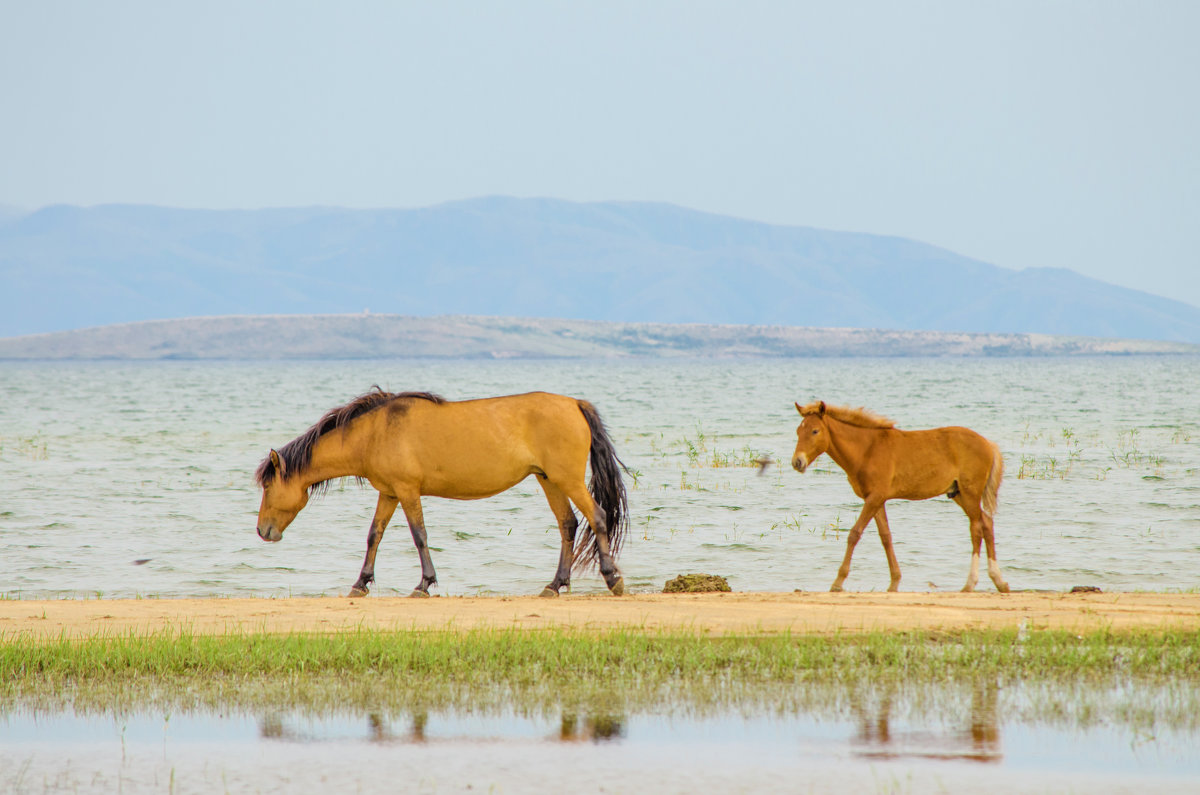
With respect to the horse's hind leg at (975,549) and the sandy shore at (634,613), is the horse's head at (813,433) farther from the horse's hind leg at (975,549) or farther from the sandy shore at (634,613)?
the horse's hind leg at (975,549)

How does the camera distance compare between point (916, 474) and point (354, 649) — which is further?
point (916, 474)

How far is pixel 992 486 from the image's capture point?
1180 centimetres

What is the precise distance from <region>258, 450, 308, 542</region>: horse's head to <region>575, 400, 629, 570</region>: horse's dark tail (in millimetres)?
2611

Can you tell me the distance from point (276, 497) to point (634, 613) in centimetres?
363

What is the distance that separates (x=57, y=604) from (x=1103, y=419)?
3721 centimetres

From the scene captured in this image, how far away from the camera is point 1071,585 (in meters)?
13.5

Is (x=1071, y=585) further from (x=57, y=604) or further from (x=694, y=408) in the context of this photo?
(x=694, y=408)

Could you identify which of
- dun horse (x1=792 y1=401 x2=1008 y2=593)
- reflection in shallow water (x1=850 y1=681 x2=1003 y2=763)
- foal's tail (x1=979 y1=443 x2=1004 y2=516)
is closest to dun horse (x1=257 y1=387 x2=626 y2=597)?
dun horse (x1=792 y1=401 x2=1008 y2=593)

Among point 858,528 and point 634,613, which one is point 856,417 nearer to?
point 858,528

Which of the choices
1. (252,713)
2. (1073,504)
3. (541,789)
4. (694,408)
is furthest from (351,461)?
(694,408)

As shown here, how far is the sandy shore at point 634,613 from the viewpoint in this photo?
993 centimetres

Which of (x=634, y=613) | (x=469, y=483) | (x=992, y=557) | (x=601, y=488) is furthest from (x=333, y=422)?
(x=992, y=557)

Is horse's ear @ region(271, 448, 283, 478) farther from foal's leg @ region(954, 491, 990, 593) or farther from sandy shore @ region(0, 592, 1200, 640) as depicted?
foal's leg @ region(954, 491, 990, 593)

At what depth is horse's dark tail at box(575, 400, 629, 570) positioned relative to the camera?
12.0 metres
